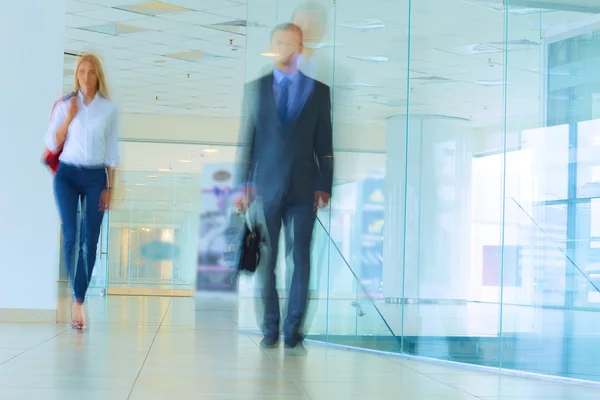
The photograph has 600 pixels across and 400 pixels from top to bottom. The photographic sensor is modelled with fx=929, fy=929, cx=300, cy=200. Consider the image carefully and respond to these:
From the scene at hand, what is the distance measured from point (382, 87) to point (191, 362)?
2160 mm

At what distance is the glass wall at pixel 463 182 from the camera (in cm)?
378

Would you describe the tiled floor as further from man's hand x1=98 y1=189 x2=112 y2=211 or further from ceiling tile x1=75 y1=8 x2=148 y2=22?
ceiling tile x1=75 y1=8 x2=148 y2=22

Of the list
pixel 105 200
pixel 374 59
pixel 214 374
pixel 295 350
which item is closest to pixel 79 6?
pixel 105 200

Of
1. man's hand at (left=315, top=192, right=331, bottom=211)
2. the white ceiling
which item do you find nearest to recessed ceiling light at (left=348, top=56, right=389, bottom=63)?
the white ceiling

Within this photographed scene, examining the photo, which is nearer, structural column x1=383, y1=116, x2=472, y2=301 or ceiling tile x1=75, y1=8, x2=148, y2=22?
structural column x1=383, y1=116, x2=472, y2=301

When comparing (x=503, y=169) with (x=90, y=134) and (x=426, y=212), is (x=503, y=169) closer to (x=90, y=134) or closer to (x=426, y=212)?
(x=426, y=212)

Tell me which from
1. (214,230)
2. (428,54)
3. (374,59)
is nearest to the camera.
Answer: (428,54)

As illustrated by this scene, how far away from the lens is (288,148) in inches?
149

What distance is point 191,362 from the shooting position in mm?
3270

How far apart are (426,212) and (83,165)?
1.76 m

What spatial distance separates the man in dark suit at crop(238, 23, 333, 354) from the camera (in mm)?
3777

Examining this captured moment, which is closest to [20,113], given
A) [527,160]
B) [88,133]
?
[88,133]

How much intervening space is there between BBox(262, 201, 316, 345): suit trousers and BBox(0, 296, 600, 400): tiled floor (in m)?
0.14

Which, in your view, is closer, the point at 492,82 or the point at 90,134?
the point at 492,82
